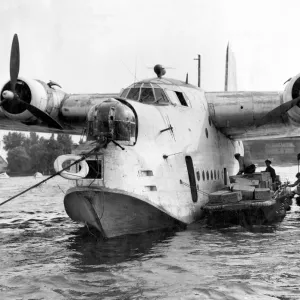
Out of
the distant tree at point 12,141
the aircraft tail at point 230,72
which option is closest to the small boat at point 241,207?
the aircraft tail at point 230,72

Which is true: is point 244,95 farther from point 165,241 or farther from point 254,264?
point 254,264

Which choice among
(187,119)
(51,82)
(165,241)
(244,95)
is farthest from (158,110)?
(51,82)

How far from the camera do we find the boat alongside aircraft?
10.5m

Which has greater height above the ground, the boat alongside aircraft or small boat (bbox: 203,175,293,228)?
the boat alongside aircraft

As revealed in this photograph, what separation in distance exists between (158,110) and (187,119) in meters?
1.30

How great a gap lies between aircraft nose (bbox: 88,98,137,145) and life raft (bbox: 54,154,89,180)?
0.69 metres

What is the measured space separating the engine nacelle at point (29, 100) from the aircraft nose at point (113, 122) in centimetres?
499

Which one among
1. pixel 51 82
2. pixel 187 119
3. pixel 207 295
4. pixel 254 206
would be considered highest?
pixel 51 82

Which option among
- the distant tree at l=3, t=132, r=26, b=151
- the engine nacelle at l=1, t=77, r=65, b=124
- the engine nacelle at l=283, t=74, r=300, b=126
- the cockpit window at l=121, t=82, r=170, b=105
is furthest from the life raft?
the distant tree at l=3, t=132, r=26, b=151

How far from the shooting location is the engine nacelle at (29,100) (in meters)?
15.3

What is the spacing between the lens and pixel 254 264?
29.0ft

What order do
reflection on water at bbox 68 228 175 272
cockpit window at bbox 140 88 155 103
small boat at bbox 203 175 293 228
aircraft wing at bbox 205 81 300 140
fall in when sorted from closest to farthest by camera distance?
1. reflection on water at bbox 68 228 175 272
2. small boat at bbox 203 175 293 228
3. cockpit window at bbox 140 88 155 103
4. aircraft wing at bbox 205 81 300 140

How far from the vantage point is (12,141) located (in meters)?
97.9

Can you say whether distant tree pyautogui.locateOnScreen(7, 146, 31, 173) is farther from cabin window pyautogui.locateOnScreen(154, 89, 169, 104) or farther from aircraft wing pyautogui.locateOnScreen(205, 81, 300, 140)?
cabin window pyautogui.locateOnScreen(154, 89, 169, 104)
